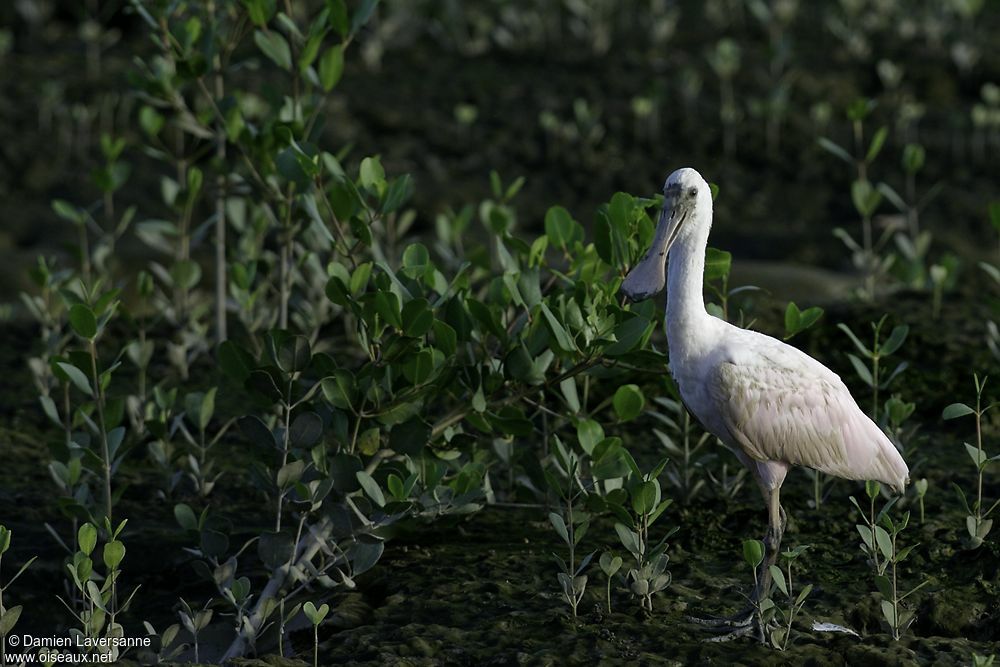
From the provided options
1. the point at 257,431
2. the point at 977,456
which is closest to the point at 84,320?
the point at 257,431

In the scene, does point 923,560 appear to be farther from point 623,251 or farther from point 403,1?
point 403,1

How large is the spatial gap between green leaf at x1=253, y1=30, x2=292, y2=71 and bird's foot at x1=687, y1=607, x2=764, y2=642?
8.40 feet

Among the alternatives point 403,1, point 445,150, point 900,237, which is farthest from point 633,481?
point 403,1

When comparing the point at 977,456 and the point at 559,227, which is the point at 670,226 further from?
the point at 977,456

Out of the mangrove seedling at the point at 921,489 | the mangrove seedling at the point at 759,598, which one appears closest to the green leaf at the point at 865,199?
the mangrove seedling at the point at 921,489

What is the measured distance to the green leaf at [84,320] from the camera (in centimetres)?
482

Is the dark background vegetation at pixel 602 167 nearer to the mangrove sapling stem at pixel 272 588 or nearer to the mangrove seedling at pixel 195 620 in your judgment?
the mangrove sapling stem at pixel 272 588

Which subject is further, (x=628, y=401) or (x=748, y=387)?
(x=628, y=401)

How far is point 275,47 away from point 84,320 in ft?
4.80

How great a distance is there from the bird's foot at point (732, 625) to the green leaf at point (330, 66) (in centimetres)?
244

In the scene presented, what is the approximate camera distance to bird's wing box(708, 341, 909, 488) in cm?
485

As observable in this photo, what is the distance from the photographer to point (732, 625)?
4633mm

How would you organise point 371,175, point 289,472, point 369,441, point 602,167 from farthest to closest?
point 602,167 → point 371,175 → point 369,441 → point 289,472

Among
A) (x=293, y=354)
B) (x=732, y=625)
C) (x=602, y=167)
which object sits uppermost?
(x=293, y=354)
